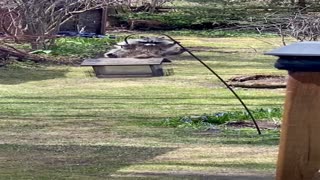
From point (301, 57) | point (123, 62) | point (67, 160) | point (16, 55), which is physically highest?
point (301, 57)

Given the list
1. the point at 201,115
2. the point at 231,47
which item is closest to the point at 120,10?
the point at 231,47

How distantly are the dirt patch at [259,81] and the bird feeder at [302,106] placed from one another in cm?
1313

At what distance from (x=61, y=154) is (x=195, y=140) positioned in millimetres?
1691

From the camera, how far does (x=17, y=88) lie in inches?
707

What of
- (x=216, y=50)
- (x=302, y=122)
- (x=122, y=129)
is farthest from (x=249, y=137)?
(x=216, y=50)

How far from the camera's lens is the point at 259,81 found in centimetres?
1892

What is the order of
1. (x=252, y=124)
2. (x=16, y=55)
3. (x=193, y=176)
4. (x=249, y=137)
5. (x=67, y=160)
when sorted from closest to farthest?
(x=193, y=176)
(x=67, y=160)
(x=249, y=137)
(x=252, y=124)
(x=16, y=55)

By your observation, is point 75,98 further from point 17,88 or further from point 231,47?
point 231,47

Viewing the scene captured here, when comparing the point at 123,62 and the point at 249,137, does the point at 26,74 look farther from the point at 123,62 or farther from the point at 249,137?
the point at 249,137

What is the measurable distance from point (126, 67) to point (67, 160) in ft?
35.9

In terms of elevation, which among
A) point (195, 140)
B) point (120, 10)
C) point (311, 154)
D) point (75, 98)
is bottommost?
point (120, 10)

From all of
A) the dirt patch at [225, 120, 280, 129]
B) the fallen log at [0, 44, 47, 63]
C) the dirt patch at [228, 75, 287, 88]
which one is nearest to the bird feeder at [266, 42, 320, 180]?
the dirt patch at [225, 120, 280, 129]

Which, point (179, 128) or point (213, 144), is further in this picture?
point (179, 128)

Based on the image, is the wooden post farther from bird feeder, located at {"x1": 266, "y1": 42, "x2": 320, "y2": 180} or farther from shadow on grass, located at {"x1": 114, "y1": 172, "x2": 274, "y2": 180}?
bird feeder, located at {"x1": 266, "y1": 42, "x2": 320, "y2": 180}
